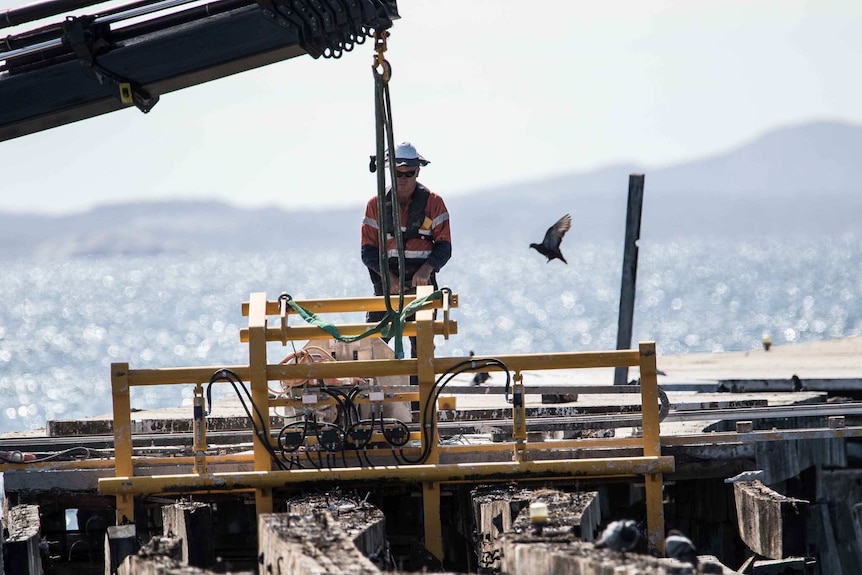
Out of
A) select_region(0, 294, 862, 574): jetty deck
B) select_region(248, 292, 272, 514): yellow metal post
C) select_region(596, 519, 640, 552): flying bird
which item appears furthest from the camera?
select_region(248, 292, 272, 514): yellow metal post

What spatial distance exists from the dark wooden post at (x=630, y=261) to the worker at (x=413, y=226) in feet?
17.6

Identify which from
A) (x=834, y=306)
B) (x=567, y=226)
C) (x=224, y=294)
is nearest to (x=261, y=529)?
(x=567, y=226)

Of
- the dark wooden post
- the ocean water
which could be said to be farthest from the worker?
the ocean water

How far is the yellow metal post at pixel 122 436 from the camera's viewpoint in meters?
10.8

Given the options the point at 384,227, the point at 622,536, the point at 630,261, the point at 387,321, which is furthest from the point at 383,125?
the point at 630,261

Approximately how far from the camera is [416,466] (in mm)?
10805

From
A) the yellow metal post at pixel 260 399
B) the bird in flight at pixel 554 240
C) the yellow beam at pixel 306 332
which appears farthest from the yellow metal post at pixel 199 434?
the bird in flight at pixel 554 240

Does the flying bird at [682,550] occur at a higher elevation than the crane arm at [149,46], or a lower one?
lower

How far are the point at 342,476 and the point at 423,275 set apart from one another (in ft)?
8.57

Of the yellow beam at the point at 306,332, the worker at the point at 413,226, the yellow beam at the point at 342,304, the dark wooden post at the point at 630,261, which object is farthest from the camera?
the dark wooden post at the point at 630,261

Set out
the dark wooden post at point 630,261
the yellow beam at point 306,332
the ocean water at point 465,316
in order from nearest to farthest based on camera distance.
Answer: the yellow beam at point 306,332 → the dark wooden post at point 630,261 → the ocean water at point 465,316

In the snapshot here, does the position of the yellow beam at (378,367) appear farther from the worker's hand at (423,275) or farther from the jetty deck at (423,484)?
the worker's hand at (423,275)

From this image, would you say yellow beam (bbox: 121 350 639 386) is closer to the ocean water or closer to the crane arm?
the crane arm

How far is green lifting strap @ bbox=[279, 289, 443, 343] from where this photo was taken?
11289 mm
